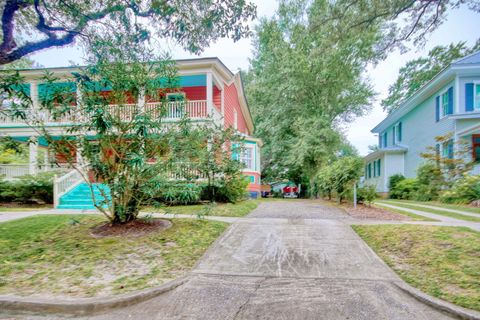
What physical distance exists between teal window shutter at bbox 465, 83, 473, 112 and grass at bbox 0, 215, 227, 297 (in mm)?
15511

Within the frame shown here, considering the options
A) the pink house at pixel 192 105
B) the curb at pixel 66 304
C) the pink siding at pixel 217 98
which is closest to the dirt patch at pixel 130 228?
the curb at pixel 66 304

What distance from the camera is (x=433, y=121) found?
52.4 ft

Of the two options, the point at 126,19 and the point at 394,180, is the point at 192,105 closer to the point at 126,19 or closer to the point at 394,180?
the point at 126,19

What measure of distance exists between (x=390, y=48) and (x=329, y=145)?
1188 cm

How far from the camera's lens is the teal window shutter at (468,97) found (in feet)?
44.2

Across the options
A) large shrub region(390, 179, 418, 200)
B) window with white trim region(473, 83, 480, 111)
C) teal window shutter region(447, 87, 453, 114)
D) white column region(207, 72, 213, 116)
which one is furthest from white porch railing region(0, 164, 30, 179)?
window with white trim region(473, 83, 480, 111)

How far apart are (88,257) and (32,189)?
28.3ft

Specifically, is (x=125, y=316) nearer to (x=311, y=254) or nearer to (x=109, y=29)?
(x=311, y=254)

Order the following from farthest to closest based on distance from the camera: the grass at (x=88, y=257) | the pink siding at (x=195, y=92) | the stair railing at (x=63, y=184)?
the pink siding at (x=195, y=92) < the stair railing at (x=63, y=184) < the grass at (x=88, y=257)

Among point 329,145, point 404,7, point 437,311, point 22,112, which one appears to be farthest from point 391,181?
point 22,112

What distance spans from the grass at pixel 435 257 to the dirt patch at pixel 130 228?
473cm

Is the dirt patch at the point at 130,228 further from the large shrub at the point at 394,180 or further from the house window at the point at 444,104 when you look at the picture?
the large shrub at the point at 394,180

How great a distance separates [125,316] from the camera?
2.81 metres

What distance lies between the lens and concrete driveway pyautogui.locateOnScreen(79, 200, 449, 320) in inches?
111
